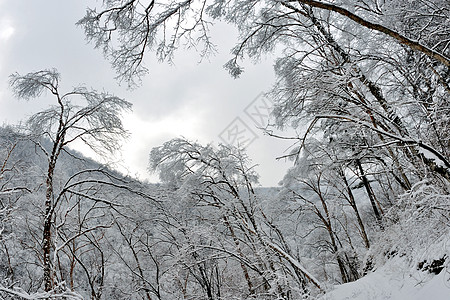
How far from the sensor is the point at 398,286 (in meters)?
5.55

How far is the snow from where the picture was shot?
4168 mm

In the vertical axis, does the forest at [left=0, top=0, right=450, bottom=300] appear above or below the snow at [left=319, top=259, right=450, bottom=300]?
above

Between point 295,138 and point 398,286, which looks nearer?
point 295,138

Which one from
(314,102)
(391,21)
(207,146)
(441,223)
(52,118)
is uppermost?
(52,118)

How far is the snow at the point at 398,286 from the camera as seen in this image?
417cm

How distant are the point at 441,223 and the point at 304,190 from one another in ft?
29.4

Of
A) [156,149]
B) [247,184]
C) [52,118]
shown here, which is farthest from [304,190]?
[52,118]

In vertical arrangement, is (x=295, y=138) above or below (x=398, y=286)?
above

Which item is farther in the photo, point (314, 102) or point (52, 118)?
point (52, 118)

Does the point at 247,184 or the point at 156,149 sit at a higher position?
the point at 156,149

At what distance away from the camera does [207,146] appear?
8.94 metres

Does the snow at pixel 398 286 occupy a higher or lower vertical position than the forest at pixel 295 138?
lower

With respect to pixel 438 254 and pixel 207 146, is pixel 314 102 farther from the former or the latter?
pixel 207 146

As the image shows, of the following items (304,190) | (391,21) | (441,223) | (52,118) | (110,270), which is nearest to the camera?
(391,21)
